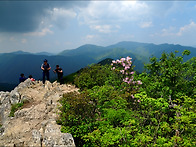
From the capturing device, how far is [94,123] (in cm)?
746

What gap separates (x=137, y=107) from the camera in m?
9.28

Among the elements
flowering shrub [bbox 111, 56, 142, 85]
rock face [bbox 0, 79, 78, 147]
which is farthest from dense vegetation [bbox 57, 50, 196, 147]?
rock face [bbox 0, 79, 78, 147]

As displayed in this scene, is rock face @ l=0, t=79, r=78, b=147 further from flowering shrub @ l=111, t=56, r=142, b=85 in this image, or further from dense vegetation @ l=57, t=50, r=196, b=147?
flowering shrub @ l=111, t=56, r=142, b=85

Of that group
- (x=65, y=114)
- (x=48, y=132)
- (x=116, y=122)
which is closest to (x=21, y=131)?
(x=48, y=132)

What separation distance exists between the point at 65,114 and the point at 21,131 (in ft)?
11.7

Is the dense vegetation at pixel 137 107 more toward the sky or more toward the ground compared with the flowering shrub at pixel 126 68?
more toward the ground

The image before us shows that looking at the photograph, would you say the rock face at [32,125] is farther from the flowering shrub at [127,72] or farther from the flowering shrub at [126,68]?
the flowering shrub at [126,68]

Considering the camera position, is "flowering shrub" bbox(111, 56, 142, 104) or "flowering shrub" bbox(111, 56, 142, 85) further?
"flowering shrub" bbox(111, 56, 142, 85)

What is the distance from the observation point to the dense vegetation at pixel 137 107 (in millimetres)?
6031

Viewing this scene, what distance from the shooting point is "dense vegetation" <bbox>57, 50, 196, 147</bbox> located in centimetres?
603

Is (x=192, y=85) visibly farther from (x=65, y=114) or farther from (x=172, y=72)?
(x=65, y=114)

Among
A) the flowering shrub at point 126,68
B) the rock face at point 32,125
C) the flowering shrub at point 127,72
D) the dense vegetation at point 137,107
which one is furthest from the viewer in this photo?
the flowering shrub at point 126,68

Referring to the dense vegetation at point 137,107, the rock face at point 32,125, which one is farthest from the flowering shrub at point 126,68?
the rock face at point 32,125

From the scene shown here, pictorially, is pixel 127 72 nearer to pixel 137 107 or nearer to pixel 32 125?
pixel 137 107
